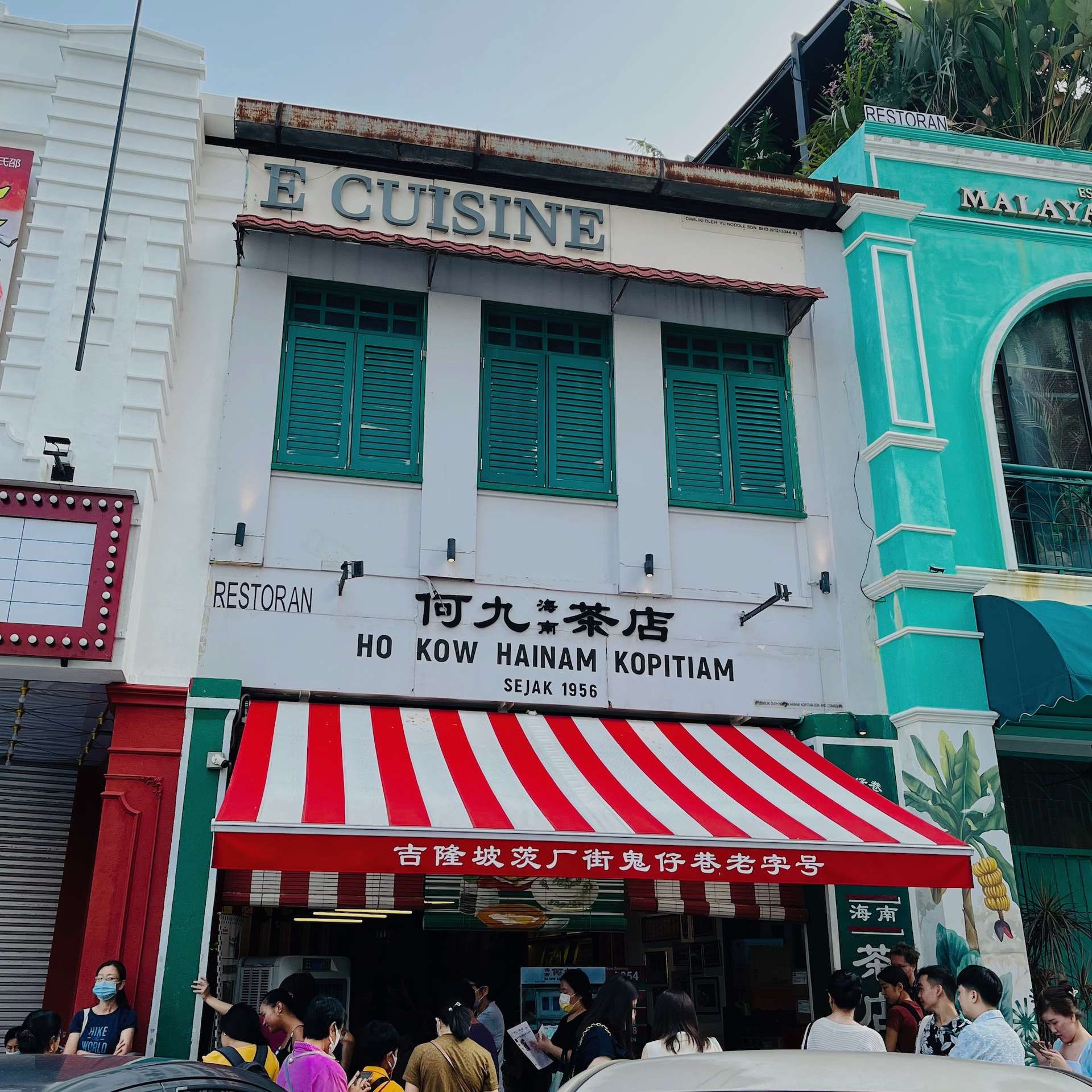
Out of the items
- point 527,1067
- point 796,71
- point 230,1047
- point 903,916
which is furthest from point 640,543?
point 796,71

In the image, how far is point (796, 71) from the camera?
18094mm

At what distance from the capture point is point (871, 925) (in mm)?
9102

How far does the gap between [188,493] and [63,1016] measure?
4993 millimetres

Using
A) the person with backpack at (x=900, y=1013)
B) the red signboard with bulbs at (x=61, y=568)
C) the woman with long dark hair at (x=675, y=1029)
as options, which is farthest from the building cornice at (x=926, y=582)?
the red signboard with bulbs at (x=61, y=568)

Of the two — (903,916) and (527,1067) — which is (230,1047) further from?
(903,916)

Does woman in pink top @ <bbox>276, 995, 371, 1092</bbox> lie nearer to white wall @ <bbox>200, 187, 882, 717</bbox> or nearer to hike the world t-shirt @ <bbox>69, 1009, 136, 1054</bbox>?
hike the world t-shirt @ <bbox>69, 1009, 136, 1054</bbox>

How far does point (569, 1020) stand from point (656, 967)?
4.54 metres

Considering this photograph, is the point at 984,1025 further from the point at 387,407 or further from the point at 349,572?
the point at 387,407

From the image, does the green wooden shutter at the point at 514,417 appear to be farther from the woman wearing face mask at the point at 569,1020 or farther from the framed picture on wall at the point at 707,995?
the framed picture on wall at the point at 707,995

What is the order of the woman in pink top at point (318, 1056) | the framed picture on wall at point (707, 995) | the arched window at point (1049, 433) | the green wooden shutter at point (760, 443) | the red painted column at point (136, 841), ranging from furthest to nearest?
the arched window at point (1049, 433)
the framed picture on wall at point (707, 995)
the green wooden shutter at point (760, 443)
the red painted column at point (136, 841)
the woman in pink top at point (318, 1056)

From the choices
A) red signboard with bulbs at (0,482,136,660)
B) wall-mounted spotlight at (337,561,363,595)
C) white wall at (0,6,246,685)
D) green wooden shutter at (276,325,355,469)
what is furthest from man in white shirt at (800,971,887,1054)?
green wooden shutter at (276,325,355,469)

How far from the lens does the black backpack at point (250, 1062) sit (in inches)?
230

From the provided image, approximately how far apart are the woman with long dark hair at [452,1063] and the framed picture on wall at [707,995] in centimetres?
477

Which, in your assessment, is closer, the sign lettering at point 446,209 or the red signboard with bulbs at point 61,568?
the red signboard with bulbs at point 61,568
